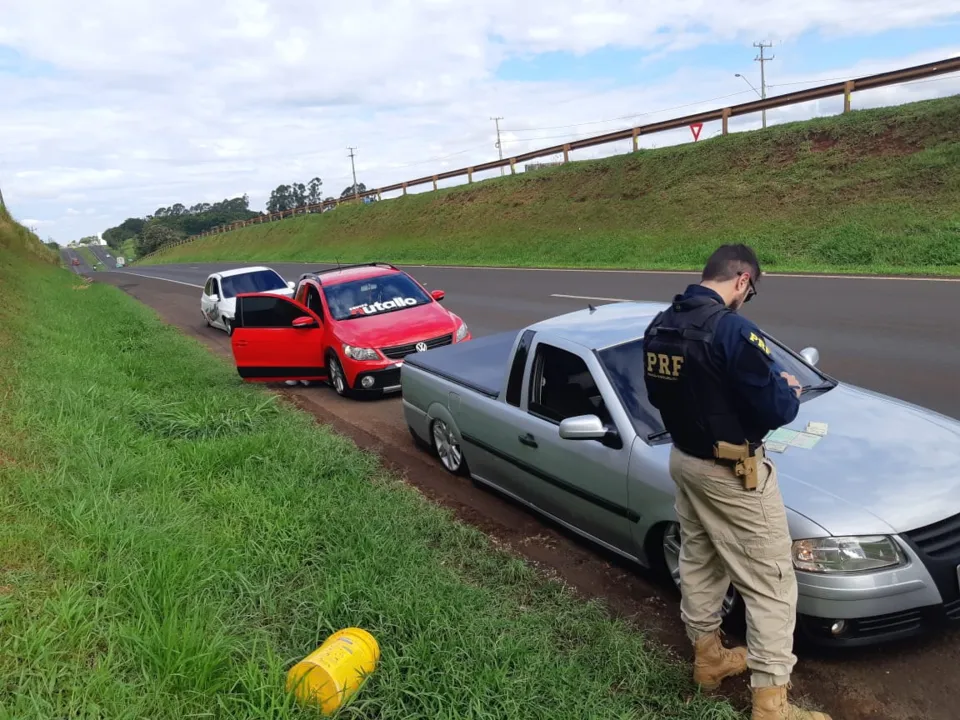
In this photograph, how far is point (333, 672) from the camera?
3.04 metres

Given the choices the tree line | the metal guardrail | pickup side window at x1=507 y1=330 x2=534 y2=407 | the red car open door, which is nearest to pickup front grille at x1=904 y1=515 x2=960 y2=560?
pickup side window at x1=507 y1=330 x2=534 y2=407

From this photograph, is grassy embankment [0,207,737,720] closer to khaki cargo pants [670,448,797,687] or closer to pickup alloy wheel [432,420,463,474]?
khaki cargo pants [670,448,797,687]

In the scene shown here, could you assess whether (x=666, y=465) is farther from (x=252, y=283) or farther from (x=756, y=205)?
(x=756, y=205)

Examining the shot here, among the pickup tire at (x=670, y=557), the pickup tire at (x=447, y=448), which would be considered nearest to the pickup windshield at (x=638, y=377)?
the pickup tire at (x=670, y=557)

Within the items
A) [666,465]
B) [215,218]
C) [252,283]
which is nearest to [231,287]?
[252,283]

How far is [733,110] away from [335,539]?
988 inches

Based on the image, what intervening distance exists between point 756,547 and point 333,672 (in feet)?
5.72

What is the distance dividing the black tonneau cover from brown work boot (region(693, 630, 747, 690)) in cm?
244

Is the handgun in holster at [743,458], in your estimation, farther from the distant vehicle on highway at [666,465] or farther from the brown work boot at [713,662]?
the brown work boot at [713,662]

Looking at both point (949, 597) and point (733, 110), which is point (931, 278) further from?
point (733, 110)

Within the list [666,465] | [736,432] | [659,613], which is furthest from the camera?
[659,613]

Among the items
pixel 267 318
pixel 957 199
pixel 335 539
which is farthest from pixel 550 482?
pixel 957 199

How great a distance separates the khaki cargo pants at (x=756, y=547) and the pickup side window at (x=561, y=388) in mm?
1253

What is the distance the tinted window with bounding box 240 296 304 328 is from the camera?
902cm
